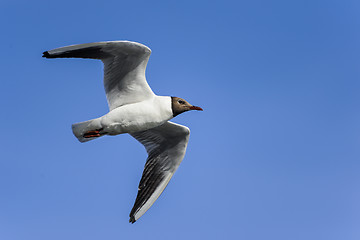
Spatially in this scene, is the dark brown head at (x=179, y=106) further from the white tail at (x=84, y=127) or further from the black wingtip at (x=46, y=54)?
the black wingtip at (x=46, y=54)

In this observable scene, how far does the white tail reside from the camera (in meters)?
9.41

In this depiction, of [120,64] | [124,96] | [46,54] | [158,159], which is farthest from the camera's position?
[158,159]

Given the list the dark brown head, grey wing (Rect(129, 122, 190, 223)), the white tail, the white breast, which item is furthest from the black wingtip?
grey wing (Rect(129, 122, 190, 223))

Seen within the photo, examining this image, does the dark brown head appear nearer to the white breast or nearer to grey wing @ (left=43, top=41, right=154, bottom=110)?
the white breast

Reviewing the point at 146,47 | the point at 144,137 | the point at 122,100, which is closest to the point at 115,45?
the point at 146,47

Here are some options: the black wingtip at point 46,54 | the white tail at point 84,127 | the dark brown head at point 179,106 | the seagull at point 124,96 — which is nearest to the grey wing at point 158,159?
the seagull at point 124,96

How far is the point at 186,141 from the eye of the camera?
10.6 metres

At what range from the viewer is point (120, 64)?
944 centimetres

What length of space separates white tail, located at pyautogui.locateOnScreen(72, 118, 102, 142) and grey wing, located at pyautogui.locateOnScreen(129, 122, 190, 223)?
1556mm

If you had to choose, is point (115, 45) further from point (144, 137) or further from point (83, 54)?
point (144, 137)

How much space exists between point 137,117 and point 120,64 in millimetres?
1029

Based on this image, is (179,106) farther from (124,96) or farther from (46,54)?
(46,54)

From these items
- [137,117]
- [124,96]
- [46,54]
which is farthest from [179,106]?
[46,54]

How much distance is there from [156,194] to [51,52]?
3556 mm
